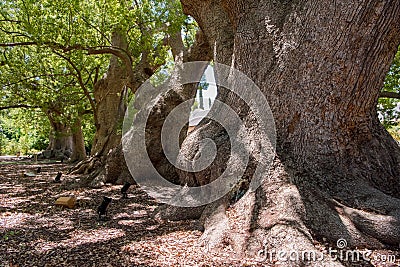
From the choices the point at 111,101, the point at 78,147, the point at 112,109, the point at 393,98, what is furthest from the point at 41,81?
the point at 393,98

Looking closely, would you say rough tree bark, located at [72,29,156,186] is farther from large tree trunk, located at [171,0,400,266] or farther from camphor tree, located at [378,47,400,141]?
camphor tree, located at [378,47,400,141]

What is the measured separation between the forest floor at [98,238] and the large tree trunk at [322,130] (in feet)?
1.03

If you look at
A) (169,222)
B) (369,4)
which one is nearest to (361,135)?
(369,4)

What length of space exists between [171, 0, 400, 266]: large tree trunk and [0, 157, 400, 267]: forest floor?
31cm

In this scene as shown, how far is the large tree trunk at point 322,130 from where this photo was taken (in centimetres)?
350

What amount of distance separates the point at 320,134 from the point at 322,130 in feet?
0.18

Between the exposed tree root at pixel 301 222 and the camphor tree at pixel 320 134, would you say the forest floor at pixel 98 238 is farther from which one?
the camphor tree at pixel 320 134

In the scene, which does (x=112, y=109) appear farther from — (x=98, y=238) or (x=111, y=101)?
(x=98, y=238)

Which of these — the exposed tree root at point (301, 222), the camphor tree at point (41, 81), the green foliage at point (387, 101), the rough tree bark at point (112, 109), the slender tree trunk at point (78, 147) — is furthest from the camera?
the slender tree trunk at point (78, 147)

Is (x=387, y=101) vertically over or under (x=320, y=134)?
over

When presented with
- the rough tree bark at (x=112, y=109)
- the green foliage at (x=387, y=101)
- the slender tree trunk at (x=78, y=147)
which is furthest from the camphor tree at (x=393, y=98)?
the slender tree trunk at (x=78, y=147)

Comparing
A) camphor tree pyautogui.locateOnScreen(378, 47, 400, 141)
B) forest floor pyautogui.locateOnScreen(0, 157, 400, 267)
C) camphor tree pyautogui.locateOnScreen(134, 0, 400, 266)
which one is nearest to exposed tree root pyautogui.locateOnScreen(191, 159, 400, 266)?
camphor tree pyautogui.locateOnScreen(134, 0, 400, 266)

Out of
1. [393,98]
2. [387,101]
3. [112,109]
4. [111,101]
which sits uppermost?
[387,101]

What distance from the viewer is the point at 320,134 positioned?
4000 millimetres
